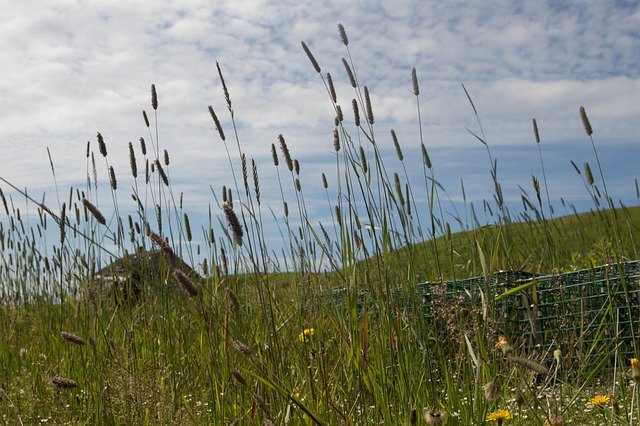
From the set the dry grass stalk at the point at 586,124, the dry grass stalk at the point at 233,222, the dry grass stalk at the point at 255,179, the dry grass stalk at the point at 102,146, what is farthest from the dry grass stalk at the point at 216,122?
the dry grass stalk at the point at 586,124

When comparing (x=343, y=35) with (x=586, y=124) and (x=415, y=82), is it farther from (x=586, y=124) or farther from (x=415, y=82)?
(x=586, y=124)

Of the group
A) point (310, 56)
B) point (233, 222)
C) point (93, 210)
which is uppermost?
point (310, 56)

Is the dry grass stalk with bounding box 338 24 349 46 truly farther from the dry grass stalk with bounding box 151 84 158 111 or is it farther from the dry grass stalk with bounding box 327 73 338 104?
the dry grass stalk with bounding box 151 84 158 111

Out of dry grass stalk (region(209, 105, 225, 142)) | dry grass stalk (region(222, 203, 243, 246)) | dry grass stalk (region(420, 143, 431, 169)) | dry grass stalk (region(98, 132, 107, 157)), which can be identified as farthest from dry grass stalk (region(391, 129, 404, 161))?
dry grass stalk (region(98, 132, 107, 157))

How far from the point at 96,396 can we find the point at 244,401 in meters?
0.54

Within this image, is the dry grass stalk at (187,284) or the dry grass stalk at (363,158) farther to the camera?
the dry grass stalk at (363,158)

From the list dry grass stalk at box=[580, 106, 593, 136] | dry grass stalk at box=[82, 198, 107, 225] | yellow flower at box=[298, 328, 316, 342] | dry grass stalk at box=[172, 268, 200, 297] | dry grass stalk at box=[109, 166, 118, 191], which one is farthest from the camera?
dry grass stalk at box=[109, 166, 118, 191]

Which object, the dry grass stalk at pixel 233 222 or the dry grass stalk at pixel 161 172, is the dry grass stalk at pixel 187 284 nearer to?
the dry grass stalk at pixel 233 222

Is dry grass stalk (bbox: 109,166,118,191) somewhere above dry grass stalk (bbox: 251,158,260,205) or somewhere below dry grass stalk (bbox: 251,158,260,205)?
above

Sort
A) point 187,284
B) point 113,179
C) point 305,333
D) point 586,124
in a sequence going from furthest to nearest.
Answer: point 113,179, point 305,333, point 586,124, point 187,284

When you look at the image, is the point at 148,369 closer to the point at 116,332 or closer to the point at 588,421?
the point at 116,332

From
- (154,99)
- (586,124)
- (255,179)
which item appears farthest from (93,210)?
(586,124)

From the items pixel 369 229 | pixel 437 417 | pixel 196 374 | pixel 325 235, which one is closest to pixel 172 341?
pixel 196 374

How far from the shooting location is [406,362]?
6.08ft
